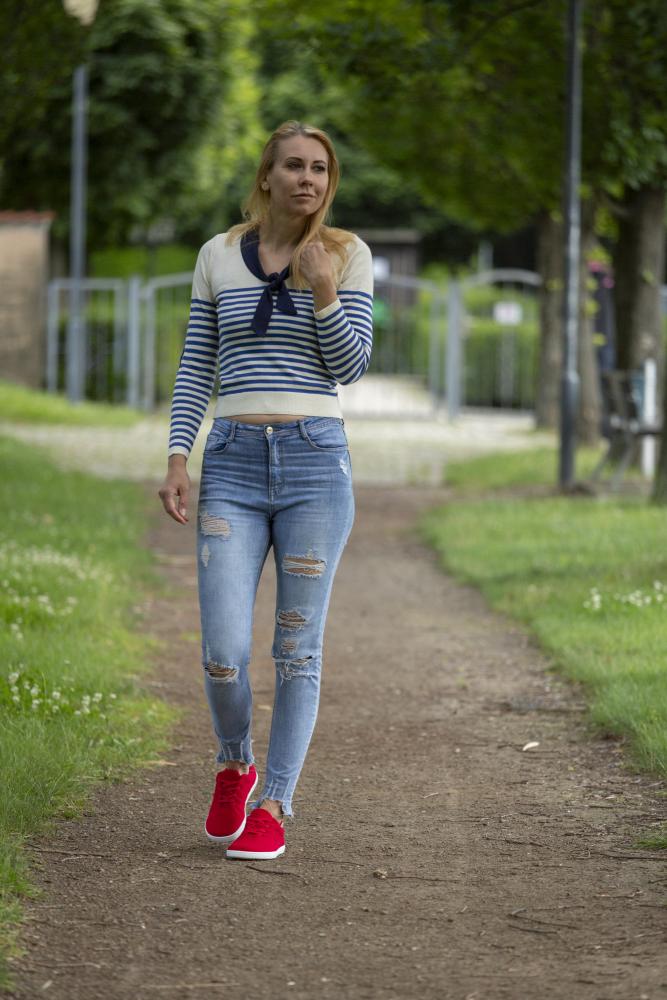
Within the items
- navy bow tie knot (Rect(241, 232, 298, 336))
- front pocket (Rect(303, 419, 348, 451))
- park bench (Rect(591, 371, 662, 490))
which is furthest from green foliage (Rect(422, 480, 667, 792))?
navy bow tie knot (Rect(241, 232, 298, 336))

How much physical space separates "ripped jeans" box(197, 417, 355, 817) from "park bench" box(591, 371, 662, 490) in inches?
400

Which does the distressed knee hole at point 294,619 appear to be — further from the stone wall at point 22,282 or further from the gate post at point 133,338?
the stone wall at point 22,282

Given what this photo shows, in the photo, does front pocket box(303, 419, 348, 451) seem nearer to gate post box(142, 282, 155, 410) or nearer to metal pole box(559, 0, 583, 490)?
metal pole box(559, 0, 583, 490)

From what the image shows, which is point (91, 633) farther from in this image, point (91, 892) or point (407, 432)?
point (407, 432)

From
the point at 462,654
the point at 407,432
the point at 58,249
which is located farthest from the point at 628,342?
the point at 58,249

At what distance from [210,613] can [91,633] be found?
3283 mm

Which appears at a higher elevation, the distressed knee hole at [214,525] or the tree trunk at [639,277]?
the tree trunk at [639,277]

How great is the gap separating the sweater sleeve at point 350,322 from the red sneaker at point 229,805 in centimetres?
117

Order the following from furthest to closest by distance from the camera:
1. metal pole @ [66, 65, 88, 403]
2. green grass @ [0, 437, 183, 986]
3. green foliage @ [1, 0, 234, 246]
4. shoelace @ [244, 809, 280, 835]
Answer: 1. green foliage @ [1, 0, 234, 246]
2. metal pole @ [66, 65, 88, 403]
3. green grass @ [0, 437, 183, 986]
4. shoelace @ [244, 809, 280, 835]

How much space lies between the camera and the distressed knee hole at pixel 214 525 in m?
4.68

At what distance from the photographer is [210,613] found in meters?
4.71

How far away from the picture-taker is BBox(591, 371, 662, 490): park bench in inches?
588

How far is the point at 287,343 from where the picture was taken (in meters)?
4.64

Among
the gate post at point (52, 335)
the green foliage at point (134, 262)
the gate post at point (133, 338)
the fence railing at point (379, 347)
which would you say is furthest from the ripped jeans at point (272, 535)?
the green foliage at point (134, 262)
